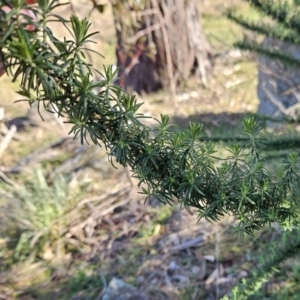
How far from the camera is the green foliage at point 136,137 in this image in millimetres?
396

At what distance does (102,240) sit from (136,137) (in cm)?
165

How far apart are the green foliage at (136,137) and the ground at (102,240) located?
867 millimetres

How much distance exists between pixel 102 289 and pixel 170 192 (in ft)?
4.48

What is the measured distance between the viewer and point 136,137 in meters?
0.49

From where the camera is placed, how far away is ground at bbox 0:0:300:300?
1.78 m

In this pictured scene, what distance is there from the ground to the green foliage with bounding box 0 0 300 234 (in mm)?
867

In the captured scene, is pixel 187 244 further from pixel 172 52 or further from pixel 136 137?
pixel 172 52

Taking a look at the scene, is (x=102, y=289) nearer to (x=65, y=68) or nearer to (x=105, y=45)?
(x=65, y=68)

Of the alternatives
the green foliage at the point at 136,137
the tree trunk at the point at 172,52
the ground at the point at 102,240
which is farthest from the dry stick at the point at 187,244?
the tree trunk at the point at 172,52

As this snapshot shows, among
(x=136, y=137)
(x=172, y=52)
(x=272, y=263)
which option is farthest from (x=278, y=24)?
(x=172, y=52)

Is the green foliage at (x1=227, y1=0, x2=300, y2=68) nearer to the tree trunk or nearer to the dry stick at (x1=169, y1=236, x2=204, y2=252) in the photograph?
the dry stick at (x1=169, y1=236, x2=204, y2=252)

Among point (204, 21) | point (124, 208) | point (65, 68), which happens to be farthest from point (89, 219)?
point (204, 21)

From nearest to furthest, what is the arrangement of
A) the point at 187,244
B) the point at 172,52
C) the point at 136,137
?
the point at 136,137 → the point at 187,244 → the point at 172,52

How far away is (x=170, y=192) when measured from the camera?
52 cm
